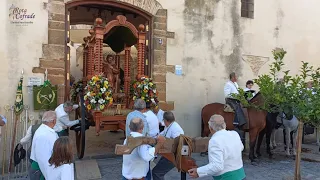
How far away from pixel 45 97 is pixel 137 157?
4036 mm

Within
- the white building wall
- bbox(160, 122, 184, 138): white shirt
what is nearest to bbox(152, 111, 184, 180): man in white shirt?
bbox(160, 122, 184, 138): white shirt

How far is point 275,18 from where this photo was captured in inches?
416

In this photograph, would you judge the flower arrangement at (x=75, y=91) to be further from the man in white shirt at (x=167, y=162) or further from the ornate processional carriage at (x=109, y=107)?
the man in white shirt at (x=167, y=162)

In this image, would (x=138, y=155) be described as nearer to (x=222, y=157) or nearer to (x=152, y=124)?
(x=222, y=157)

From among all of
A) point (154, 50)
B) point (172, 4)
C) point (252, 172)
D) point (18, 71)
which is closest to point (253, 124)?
point (252, 172)

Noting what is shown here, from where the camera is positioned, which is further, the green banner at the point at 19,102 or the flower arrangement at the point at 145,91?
the flower arrangement at the point at 145,91

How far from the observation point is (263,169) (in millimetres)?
7422

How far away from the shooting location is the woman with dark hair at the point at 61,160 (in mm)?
3230

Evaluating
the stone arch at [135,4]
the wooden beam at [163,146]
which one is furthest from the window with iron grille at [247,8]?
the wooden beam at [163,146]

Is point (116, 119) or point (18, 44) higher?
point (18, 44)

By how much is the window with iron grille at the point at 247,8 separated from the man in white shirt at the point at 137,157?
752 centimetres

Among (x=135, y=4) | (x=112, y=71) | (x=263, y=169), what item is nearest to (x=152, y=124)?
(x=112, y=71)

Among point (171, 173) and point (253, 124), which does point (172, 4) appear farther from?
point (171, 173)

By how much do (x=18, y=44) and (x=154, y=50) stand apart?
326 cm
